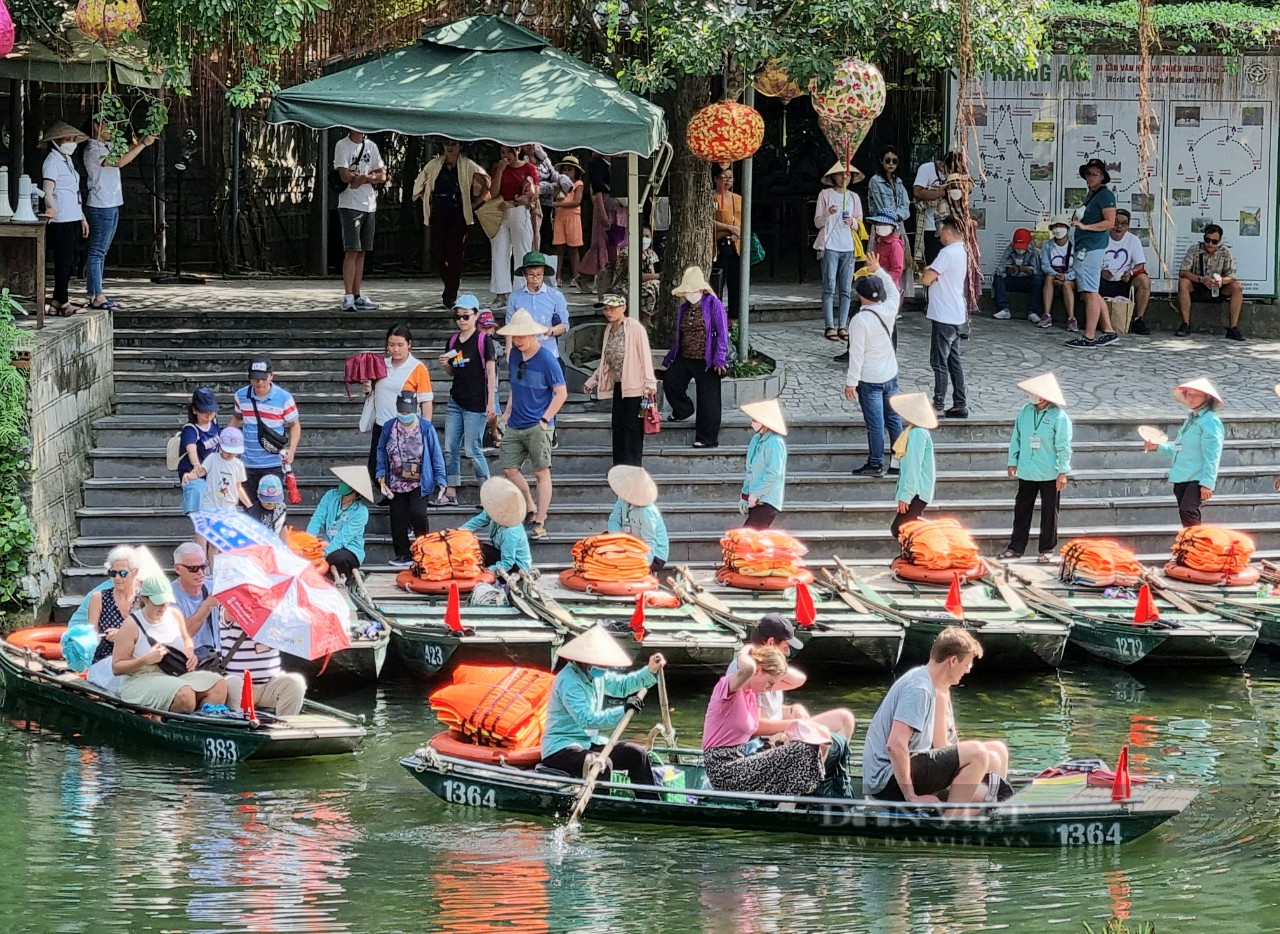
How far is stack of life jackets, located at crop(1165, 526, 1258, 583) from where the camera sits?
51.9ft

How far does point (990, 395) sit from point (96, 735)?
945 centimetres

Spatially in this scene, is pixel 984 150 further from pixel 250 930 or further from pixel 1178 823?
pixel 250 930

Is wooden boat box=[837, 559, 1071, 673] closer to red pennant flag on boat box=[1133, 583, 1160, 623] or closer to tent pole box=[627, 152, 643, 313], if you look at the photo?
red pennant flag on boat box=[1133, 583, 1160, 623]

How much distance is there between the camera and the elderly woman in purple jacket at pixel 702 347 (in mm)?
17047

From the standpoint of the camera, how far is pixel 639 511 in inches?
615

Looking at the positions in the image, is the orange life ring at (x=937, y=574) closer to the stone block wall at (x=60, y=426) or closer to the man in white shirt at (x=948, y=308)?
the man in white shirt at (x=948, y=308)

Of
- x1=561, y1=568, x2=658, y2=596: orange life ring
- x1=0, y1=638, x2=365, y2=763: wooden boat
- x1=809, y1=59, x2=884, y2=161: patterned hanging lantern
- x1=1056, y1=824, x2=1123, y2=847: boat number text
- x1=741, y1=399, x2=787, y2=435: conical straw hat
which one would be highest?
x1=809, y1=59, x2=884, y2=161: patterned hanging lantern

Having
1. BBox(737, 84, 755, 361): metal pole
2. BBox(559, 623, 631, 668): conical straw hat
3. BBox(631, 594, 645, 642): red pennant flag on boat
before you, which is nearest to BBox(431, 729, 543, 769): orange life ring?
BBox(559, 623, 631, 668): conical straw hat

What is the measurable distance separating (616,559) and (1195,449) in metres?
4.96

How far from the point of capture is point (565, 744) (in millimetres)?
12023


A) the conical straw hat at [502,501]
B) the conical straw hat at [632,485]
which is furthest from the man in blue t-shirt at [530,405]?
the conical straw hat at [632,485]

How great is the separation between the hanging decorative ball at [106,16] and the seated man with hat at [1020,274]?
10908mm

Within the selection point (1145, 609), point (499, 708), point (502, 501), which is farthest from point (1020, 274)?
point (499, 708)

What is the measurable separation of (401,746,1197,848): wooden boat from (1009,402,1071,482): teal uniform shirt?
4.48 meters
